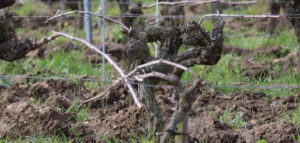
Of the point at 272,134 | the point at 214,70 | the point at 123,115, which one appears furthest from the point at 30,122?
the point at 214,70

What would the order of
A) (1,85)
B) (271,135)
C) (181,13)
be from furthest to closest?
(181,13), (1,85), (271,135)

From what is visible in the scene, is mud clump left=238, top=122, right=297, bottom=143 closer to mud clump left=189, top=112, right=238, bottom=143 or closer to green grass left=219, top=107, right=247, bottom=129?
mud clump left=189, top=112, right=238, bottom=143

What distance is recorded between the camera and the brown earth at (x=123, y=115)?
7.39 ft

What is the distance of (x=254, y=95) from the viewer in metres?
3.26

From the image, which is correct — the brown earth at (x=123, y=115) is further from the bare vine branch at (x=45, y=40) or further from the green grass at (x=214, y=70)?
the bare vine branch at (x=45, y=40)

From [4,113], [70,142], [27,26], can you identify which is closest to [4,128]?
[4,113]

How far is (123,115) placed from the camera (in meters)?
2.57

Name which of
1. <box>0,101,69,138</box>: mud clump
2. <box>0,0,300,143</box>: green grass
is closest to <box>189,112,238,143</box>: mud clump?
<box>0,0,300,143</box>: green grass

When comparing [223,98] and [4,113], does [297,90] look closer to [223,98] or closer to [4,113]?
[223,98]

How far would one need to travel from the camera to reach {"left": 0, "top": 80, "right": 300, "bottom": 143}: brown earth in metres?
2.25

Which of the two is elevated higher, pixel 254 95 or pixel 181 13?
pixel 181 13

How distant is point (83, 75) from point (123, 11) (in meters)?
1.76

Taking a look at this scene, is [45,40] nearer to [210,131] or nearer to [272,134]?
[210,131]

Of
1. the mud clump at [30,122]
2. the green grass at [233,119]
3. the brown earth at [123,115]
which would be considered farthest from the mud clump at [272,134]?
the mud clump at [30,122]
